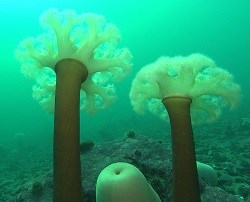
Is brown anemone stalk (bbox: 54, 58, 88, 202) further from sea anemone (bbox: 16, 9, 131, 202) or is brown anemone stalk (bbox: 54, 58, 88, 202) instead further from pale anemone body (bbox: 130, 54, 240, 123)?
pale anemone body (bbox: 130, 54, 240, 123)

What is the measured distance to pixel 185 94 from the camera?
3934mm

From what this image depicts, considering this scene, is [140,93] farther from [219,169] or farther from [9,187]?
[9,187]

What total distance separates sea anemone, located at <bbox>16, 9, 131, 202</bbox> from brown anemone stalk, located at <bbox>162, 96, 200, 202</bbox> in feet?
3.78

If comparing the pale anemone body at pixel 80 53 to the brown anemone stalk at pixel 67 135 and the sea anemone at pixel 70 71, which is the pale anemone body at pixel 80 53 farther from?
the brown anemone stalk at pixel 67 135

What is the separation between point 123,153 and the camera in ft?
22.7

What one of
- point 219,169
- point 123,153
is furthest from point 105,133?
point 123,153

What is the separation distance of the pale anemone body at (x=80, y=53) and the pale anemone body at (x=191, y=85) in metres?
0.50

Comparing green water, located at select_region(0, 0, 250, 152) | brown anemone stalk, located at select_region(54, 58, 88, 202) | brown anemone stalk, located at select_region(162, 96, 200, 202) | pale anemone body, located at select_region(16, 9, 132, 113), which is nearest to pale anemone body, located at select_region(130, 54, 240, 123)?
brown anemone stalk, located at select_region(162, 96, 200, 202)

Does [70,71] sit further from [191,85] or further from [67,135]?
[191,85]

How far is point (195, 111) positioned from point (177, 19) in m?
128

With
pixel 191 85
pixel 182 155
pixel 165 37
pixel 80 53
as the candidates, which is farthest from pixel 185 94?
pixel 165 37

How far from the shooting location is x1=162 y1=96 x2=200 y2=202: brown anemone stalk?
3582mm

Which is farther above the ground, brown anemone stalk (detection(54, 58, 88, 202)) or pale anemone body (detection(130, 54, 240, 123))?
pale anemone body (detection(130, 54, 240, 123))

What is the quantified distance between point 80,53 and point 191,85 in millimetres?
1627
